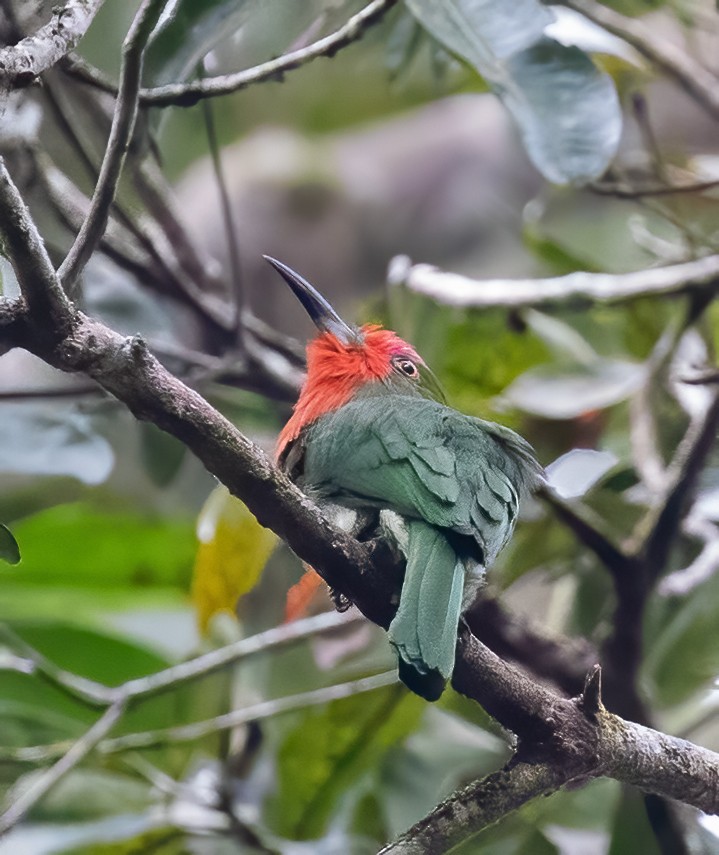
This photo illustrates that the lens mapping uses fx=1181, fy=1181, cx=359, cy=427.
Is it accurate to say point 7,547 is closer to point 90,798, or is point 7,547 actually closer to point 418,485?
point 418,485

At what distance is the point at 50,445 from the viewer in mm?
2283

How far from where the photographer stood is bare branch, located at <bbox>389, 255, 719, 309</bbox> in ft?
8.90

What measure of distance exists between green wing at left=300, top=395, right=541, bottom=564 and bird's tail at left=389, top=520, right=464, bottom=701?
0.14ft

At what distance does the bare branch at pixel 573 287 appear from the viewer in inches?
107

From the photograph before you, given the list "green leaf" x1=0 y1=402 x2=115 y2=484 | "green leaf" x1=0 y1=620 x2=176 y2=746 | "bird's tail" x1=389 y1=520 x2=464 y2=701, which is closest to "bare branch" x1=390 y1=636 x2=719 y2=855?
"bird's tail" x1=389 y1=520 x2=464 y2=701

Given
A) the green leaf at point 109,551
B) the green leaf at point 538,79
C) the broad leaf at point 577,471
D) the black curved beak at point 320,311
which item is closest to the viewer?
the green leaf at point 538,79

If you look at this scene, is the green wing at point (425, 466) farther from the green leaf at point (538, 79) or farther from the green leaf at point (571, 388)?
the green leaf at point (571, 388)

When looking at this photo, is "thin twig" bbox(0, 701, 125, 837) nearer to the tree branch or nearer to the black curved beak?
the black curved beak

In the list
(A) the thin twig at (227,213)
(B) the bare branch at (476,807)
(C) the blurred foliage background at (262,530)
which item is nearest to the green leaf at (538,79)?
(C) the blurred foliage background at (262,530)

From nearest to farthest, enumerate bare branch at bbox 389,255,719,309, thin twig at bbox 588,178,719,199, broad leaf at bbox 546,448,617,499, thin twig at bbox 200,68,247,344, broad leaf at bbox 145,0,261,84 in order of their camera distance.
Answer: broad leaf at bbox 145,0,261,84
thin twig at bbox 200,68,247,344
broad leaf at bbox 546,448,617,499
thin twig at bbox 588,178,719,199
bare branch at bbox 389,255,719,309

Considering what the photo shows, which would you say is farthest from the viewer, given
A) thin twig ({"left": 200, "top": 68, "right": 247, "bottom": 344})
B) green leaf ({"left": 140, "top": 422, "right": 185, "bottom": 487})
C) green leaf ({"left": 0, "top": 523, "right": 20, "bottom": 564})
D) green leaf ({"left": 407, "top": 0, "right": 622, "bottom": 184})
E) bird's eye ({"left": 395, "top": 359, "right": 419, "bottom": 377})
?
green leaf ({"left": 140, "top": 422, "right": 185, "bottom": 487})

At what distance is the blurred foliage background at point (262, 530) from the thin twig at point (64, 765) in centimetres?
7

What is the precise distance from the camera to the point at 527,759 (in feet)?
4.76

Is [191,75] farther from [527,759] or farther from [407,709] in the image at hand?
[407,709]
